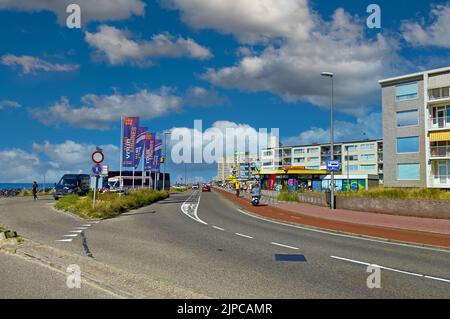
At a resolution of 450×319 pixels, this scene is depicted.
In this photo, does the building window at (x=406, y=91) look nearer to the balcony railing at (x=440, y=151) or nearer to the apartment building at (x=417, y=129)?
the apartment building at (x=417, y=129)

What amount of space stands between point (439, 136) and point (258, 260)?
3855 cm

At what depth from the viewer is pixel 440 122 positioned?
43.7 m

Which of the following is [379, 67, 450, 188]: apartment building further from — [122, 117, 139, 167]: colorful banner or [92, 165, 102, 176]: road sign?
[92, 165, 102, 176]: road sign

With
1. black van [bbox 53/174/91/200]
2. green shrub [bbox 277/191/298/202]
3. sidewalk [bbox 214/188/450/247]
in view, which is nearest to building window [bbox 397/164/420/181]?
green shrub [bbox 277/191/298/202]

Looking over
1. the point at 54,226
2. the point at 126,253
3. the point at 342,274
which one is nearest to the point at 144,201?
the point at 54,226

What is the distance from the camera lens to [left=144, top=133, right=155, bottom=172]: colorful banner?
4073 centimetres

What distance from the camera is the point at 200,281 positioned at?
7.35 metres

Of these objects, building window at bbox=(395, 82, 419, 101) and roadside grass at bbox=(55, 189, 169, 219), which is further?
building window at bbox=(395, 82, 419, 101)

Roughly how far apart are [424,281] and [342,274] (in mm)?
1424

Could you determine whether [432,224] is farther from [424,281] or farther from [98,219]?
[98,219]

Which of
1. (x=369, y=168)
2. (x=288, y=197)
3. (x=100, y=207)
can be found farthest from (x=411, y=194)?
(x=369, y=168)

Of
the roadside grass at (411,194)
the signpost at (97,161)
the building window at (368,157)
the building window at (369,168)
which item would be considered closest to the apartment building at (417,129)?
the roadside grass at (411,194)

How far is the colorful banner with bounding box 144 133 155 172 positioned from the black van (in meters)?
6.10

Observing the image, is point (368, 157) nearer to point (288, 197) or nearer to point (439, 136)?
point (439, 136)
